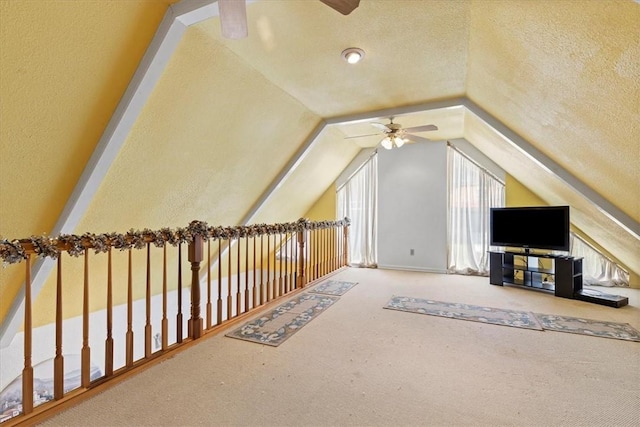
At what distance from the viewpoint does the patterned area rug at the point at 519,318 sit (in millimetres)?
2832

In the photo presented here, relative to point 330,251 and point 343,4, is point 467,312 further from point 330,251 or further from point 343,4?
point 343,4

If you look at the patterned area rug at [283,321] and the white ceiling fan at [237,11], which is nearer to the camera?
the white ceiling fan at [237,11]

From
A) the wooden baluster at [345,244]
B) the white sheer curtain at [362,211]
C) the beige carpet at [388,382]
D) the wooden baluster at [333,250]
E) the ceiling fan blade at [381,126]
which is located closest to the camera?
the beige carpet at [388,382]

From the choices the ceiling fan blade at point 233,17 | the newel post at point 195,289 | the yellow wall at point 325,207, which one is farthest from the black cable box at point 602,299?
the ceiling fan blade at point 233,17

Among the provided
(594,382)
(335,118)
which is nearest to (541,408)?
(594,382)

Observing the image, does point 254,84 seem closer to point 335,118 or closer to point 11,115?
→ point 335,118

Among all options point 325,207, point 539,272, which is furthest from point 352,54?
point 325,207

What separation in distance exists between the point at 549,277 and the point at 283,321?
4.41 meters

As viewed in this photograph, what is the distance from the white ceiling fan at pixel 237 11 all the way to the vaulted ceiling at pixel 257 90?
1.93 ft

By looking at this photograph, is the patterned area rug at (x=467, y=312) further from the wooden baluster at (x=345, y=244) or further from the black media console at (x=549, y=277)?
the wooden baluster at (x=345, y=244)

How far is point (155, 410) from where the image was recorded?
1707 mm

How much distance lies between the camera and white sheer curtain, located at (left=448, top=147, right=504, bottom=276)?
5.44m

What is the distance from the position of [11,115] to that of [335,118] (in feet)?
11.8

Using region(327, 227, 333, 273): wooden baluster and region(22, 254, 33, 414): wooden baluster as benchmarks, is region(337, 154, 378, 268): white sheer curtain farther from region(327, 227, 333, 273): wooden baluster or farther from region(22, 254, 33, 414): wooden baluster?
region(22, 254, 33, 414): wooden baluster
